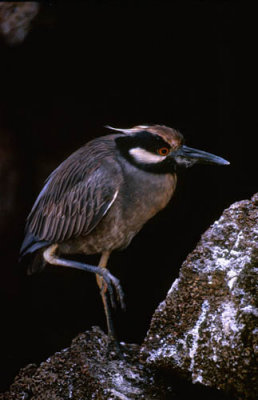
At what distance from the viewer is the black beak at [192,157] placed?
1946mm

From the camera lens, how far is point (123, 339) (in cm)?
242

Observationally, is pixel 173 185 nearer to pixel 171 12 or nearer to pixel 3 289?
pixel 171 12

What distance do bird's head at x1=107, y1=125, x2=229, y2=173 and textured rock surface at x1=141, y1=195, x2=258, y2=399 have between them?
0.24m

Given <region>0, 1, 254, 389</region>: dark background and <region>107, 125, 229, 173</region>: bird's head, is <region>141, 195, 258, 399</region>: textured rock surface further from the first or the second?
<region>0, 1, 254, 389</region>: dark background

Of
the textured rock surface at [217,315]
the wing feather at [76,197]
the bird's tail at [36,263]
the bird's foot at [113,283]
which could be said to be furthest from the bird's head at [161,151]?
the bird's tail at [36,263]

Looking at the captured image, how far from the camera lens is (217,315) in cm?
173

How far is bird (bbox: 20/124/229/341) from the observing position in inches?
78.4

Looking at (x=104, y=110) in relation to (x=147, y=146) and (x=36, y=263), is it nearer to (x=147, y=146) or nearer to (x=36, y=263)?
(x=147, y=146)

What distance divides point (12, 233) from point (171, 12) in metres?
1.27

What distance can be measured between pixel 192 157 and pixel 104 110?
0.62m

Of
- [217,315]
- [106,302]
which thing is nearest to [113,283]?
[106,302]

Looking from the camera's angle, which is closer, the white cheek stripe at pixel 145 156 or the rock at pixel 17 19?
the white cheek stripe at pixel 145 156

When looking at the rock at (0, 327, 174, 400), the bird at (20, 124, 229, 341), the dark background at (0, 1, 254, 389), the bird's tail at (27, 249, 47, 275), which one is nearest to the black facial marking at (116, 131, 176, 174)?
the bird at (20, 124, 229, 341)

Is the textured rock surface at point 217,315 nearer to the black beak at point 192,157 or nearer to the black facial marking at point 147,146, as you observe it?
the black beak at point 192,157
